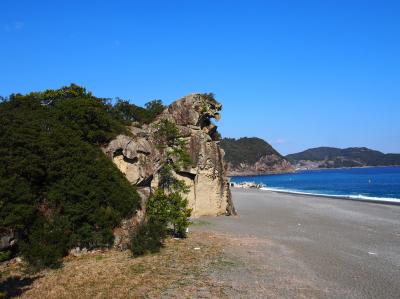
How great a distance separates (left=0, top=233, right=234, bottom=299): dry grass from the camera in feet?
39.4

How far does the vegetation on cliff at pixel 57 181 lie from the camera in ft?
47.9

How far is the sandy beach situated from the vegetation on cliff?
20.2 feet

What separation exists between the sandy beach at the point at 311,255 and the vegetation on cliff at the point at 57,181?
6.15 metres

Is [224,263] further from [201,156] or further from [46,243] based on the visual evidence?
[201,156]

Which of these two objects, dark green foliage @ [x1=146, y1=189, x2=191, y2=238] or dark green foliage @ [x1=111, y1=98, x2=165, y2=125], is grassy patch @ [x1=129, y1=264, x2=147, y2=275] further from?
dark green foliage @ [x1=111, y1=98, x2=165, y2=125]

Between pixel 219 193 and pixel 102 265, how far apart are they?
58.7 feet

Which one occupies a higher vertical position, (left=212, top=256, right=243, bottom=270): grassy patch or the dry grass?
the dry grass

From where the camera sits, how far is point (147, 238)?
1733cm

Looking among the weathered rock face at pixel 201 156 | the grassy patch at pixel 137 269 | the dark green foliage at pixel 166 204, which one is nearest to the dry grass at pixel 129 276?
the grassy patch at pixel 137 269

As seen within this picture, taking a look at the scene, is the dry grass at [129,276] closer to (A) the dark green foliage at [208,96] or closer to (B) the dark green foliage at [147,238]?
(B) the dark green foliage at [147,238]

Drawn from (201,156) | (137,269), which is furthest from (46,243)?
(201,156)

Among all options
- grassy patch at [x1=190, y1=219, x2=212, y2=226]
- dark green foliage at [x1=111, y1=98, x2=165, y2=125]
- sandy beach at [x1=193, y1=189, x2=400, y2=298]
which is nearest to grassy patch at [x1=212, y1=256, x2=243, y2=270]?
sandy beach at [x1=193, y1=189, x2=400, y2=298]

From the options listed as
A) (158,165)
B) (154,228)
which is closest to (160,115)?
(158,165)

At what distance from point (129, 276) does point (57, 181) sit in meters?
5.51
